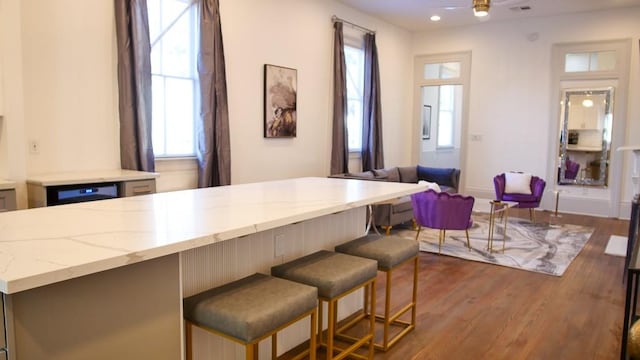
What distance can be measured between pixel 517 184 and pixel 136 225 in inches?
256

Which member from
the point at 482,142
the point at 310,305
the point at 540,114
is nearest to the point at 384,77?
the point at 482,142

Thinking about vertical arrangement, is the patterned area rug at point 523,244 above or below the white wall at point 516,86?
below

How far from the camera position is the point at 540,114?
27.0 feet

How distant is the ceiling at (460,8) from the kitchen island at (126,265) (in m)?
5.70

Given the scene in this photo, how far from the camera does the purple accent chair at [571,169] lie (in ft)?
Result: 26.5

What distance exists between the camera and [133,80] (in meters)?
4.44

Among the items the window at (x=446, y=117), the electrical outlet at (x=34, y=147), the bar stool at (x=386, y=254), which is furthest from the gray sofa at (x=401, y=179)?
the electrical outlet at (x=34, y=147)

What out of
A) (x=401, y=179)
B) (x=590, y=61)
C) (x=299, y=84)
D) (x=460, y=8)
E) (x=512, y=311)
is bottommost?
(x=512, y=311)

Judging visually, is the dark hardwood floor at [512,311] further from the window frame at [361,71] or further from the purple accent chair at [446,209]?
the window frame at [361,71]

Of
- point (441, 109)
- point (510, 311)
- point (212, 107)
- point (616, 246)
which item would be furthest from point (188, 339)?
point (441, 109)

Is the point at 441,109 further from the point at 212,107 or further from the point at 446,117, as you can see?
the point at 212,107

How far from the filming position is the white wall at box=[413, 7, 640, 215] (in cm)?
761

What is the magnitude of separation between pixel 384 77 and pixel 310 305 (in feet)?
23.2

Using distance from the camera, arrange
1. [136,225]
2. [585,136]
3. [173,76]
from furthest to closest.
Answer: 1. [585,136]
2. [173,76]
3. [136,225]
